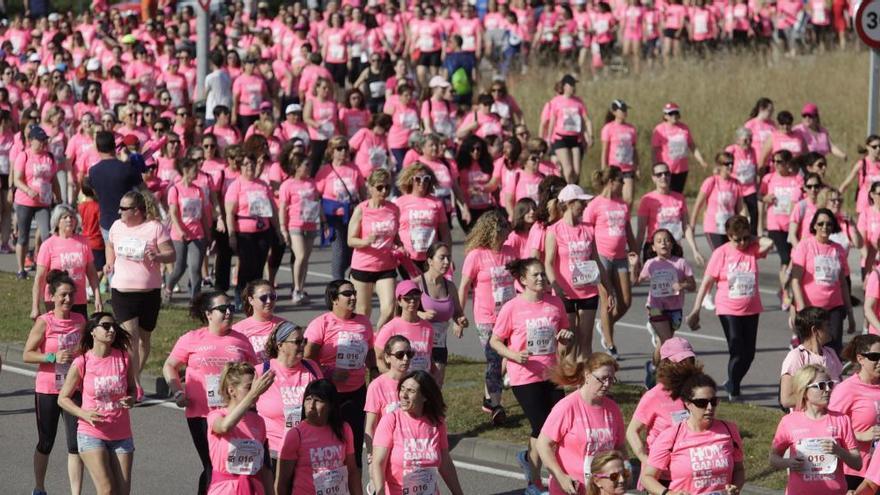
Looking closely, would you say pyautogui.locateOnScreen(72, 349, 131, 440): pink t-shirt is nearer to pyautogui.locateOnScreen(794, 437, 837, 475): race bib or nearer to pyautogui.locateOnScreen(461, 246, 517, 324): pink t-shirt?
pyautogui.locateOnScreen(461, 246, 517, 324): pink t-shirt

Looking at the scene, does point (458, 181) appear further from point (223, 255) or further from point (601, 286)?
point (601, 286)

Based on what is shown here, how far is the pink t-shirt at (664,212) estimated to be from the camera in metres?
18.0

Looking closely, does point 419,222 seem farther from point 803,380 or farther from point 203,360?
point 803,380

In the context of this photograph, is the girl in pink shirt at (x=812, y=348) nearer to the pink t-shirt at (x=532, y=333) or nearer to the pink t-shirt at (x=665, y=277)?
the pink t-shirt at (x=532, y=333)

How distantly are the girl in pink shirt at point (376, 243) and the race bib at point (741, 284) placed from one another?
2.91 m

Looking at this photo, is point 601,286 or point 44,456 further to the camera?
point 601,286

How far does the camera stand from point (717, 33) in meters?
35.7

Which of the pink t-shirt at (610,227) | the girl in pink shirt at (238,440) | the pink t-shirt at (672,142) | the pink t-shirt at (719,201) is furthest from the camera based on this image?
the pink t-shirt at (672,142)

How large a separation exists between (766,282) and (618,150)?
8.17ft

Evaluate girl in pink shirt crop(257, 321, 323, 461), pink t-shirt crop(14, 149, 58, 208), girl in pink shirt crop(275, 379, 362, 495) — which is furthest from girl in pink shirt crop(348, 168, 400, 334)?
girl in pink shirt crop(275, 379, 362, 495)

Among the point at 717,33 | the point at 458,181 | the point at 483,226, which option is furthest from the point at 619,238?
the point at 717,33

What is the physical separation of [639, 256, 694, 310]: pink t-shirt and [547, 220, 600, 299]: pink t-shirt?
18.2 inches

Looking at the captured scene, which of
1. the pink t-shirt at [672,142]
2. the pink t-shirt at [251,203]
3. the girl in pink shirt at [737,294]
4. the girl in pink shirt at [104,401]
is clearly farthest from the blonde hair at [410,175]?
the pink t-shirt at [672,142]

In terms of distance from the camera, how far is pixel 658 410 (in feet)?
35.2
